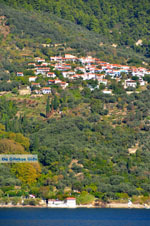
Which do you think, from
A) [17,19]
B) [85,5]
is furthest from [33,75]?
[85,5]

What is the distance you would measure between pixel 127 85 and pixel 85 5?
59446mm

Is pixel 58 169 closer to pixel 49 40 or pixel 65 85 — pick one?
pixel 65 85

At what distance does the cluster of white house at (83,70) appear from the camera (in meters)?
110

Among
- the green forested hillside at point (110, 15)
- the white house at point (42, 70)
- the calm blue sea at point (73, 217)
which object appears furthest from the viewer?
the green forested hillside at point (110, 15)

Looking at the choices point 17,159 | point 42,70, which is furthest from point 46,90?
point 17,159

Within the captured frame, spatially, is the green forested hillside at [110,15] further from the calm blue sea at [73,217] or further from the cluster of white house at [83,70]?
the calm blue sea at [73,217]

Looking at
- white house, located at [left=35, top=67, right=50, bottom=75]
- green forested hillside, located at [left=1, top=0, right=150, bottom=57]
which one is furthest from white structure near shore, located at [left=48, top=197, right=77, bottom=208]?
green forested hillside, located at [left=1, top=0, right=150, bottom=57]

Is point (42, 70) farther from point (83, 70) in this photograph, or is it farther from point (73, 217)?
point (73, 217)

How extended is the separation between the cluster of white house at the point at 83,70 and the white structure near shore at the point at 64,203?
34427mm

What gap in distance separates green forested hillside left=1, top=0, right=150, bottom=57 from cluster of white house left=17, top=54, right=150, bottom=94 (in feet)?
82.5

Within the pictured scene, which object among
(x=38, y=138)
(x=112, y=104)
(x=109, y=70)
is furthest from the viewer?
(x=109, y=70)

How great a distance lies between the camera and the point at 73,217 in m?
68.2

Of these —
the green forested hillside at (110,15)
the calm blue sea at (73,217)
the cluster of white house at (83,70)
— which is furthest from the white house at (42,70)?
the calm blue sea at (73,217)

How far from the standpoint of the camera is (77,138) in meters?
89.0
